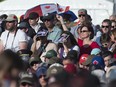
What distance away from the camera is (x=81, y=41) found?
13.9 metres

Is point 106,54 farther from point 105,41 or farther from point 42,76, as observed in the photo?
point 42,76

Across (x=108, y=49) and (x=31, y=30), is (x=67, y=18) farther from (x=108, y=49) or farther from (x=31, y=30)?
(x=108, y=49)

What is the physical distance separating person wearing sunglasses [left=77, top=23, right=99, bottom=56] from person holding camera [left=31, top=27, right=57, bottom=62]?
541 mm

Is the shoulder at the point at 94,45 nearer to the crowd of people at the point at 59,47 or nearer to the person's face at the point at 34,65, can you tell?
the crowd of people at the point at 59,47

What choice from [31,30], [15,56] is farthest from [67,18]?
[15,56]

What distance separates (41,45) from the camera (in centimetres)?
1388

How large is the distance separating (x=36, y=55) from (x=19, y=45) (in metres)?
0.75

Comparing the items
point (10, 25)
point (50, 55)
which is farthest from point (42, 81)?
point (10, 25)

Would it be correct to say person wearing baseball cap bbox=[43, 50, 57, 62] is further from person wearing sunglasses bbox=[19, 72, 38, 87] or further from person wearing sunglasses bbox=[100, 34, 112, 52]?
person wearing sunglasses bbox=[19, 72, 38, 87]

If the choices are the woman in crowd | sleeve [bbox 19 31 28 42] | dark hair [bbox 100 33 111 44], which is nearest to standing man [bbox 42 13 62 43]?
sleeve [bbox 19 31 28 42]

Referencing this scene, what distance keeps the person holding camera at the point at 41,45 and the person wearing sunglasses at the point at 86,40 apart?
0.54 m

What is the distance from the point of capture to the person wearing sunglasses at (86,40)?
13523 mm

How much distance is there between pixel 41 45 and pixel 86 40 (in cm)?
87

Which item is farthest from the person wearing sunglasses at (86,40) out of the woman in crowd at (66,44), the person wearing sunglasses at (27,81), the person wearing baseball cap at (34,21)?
the person wearing sunglasses at (27,81)
